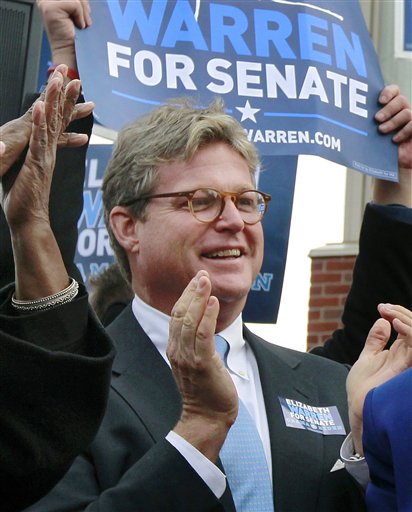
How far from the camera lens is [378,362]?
102 inches

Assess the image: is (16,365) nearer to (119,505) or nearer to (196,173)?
(119,505)

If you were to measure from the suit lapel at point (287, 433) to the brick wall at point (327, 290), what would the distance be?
532 centimetres

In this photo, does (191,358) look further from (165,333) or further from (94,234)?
(94,234)

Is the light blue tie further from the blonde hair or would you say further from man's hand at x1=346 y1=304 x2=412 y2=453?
the blonde hair

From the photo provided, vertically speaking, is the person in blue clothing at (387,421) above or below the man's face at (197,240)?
below

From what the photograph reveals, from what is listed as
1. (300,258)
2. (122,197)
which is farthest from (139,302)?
(300,258)

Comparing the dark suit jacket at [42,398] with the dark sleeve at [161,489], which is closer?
the dark suit jacket at [42,398]

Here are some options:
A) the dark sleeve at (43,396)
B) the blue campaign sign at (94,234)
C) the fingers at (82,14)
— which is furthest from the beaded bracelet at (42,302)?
the blue campaign sign at (94,234)

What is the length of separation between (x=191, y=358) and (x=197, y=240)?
2.04ft

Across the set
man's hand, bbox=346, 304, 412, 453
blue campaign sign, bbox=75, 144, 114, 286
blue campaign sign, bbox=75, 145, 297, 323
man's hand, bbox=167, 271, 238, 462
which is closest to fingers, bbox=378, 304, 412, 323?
man's hand, bbox=346, 304, 412, 453

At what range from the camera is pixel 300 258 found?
8352mm

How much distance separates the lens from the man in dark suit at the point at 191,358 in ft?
7.33

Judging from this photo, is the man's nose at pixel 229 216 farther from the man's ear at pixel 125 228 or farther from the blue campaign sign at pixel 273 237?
the blue campaign sign at pixel 273 237

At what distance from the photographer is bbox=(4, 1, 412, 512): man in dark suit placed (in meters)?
2.23
